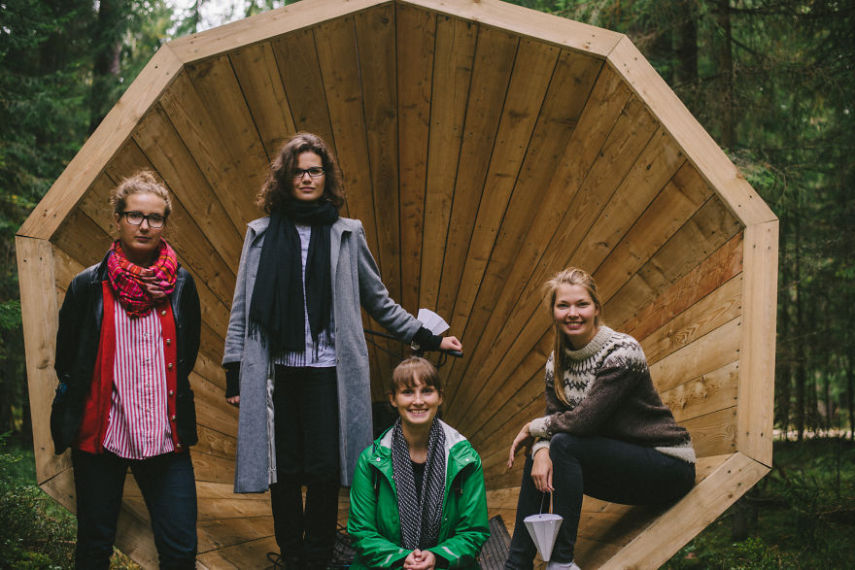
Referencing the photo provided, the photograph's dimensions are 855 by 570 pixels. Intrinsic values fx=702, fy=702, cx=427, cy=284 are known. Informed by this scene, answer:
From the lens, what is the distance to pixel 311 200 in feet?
9.25

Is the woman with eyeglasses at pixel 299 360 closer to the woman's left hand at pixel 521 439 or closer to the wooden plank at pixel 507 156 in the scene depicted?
the woman's left hand at pixel 521 439

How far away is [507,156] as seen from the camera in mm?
4141

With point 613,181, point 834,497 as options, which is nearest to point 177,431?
point 613,181

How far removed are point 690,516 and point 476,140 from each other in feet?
8.03

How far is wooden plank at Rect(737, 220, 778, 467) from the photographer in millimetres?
2545

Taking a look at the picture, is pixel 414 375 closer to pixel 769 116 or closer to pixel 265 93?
pixel 265 93

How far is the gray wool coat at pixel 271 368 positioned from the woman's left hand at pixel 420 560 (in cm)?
45

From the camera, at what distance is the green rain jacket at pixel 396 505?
96.7 inches

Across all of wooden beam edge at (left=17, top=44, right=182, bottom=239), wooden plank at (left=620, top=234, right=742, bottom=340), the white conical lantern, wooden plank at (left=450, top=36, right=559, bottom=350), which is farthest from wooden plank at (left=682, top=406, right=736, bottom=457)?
wooden beam edge at (left=17, top=44, right=182, bottom=239)

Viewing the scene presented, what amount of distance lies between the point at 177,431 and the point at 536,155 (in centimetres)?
253

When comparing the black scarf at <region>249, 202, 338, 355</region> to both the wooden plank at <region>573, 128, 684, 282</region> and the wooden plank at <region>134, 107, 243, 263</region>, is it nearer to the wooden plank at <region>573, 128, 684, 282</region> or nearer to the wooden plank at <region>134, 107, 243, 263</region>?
the wooden plank at <region>134, 107, 243, 263</region>

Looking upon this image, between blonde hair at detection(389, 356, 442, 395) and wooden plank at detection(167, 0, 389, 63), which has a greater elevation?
wooden plank at detection(167, 0, 389, 63)

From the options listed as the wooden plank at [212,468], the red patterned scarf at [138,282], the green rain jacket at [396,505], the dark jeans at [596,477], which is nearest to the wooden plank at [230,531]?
the wooden plank at [212,468]

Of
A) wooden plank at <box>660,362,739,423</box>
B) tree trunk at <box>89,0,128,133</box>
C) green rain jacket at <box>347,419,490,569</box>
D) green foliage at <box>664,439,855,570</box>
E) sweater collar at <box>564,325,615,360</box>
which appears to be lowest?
green foliage at <box>664,439,855,570</box>
